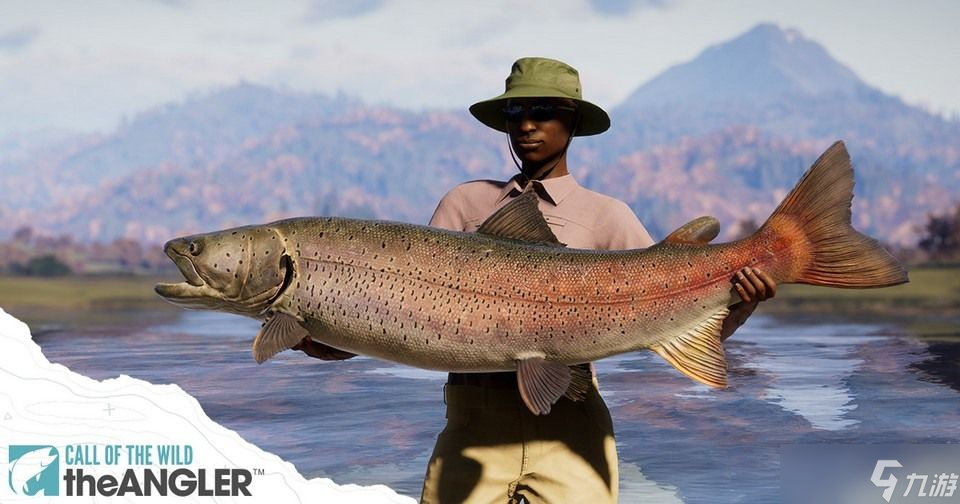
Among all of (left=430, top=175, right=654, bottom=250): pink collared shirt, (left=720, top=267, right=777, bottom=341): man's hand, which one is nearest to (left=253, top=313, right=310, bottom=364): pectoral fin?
(left=430, top=175, right=654, bottom=250): pink collared shirt

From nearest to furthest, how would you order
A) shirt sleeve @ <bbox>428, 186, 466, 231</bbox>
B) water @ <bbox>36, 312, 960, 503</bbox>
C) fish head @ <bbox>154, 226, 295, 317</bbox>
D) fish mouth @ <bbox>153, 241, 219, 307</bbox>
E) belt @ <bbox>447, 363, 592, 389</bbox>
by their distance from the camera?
1. fish head @ <bbox>154, 226, 295, 317</bbox>
2. fish mouth @ <bbox>153, 241, 219, 307</bbox>
3. belt @ <bbox>447, 363, 592, 389</bbox>
4. shirt sleeve @ <bbox>428, 186, 466, 231</bbox>
5. water @ <bbox>36, 312, 960, 503</bbox>

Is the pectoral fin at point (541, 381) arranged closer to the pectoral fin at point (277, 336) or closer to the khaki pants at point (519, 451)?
the khaki pants at point (519, 451)

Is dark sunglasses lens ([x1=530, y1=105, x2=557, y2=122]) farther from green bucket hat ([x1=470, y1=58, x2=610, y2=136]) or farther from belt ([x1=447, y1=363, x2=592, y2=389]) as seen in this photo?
belt ([x1=447, y1=363, x2=592, y2=389])

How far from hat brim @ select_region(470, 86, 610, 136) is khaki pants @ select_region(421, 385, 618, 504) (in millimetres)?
1240

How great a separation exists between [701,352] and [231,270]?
193cm

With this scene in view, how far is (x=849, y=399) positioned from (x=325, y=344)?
18.0m

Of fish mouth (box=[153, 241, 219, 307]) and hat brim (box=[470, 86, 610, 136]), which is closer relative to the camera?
fish mouth (box=[153, 241, 219, 307])

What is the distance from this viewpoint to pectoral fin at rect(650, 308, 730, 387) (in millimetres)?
4715

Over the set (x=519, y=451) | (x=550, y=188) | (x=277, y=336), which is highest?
(x=550, y=188)

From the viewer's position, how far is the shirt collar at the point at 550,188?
5.23 metres

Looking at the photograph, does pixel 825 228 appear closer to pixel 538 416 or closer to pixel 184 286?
pixel 538 416

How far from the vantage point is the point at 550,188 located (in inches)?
206

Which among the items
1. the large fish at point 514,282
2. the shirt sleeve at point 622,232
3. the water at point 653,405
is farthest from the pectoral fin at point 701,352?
the water at point 653,405

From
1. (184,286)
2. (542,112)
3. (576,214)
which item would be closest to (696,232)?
(576,214)
